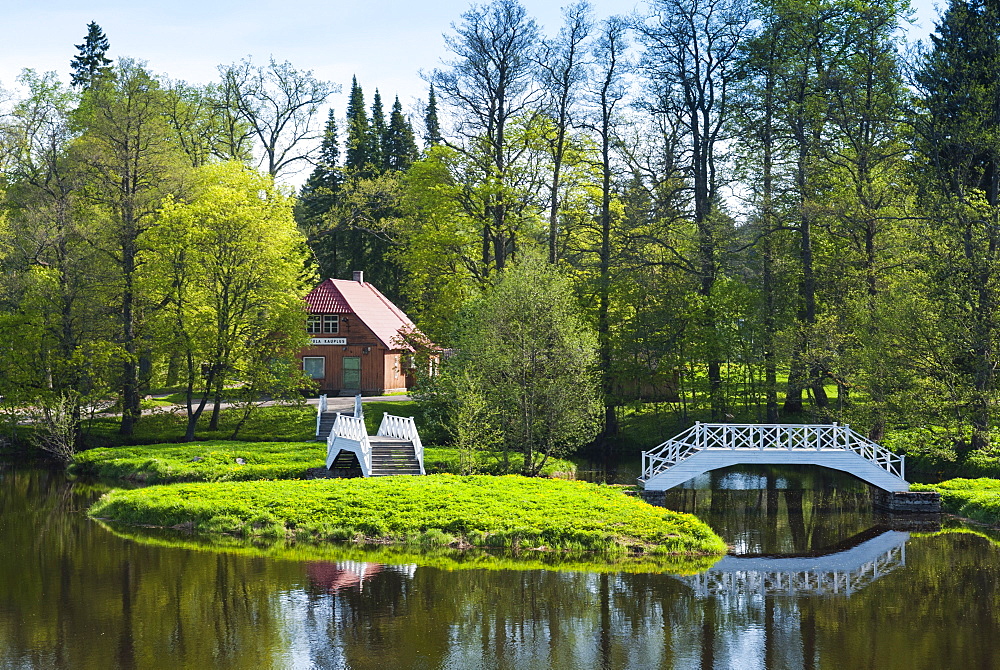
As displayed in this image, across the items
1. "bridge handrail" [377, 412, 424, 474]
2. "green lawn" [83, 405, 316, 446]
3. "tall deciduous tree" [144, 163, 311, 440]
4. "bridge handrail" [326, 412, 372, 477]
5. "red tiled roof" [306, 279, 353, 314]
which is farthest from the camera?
→ "red tiled roof" [306, 279, 353, 314]

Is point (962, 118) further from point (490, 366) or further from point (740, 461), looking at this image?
point (490, 366)

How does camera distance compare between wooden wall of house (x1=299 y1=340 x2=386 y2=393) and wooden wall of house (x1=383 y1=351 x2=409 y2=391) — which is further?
wooden wall of house (x1=383 y1=351 x2=409 y2=391)

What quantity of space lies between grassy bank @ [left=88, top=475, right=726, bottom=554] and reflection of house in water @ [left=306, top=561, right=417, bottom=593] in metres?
2.28

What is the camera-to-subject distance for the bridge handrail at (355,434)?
29.3 meters

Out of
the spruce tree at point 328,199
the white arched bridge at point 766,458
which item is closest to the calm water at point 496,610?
the white arched bridge at point 766,458

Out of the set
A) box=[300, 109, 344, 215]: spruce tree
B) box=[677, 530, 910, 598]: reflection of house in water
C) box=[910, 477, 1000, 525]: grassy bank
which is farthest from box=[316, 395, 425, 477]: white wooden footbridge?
box=[300, 109, 344, 215]: spruce tree

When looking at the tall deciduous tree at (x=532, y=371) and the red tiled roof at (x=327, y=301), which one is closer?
the tall deciduous tree at (x=532, y=371)

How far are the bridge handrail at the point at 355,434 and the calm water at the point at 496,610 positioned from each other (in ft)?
26.9

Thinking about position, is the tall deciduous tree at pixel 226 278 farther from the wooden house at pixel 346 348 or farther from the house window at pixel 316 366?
the house window at pixel 316 366

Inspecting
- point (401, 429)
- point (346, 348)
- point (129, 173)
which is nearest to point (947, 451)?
point (401, 429)

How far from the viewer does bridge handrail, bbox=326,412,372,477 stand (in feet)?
96.2

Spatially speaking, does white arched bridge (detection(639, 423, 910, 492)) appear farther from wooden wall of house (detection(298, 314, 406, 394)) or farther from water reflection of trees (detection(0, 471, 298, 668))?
wooden wall of house (detection(298, 314, 406, 394))

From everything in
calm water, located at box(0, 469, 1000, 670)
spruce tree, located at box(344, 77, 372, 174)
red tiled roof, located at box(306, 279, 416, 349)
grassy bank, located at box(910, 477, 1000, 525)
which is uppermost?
spruce tree, located at box(344, 77, 372, 174)

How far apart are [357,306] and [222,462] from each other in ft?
64.2
